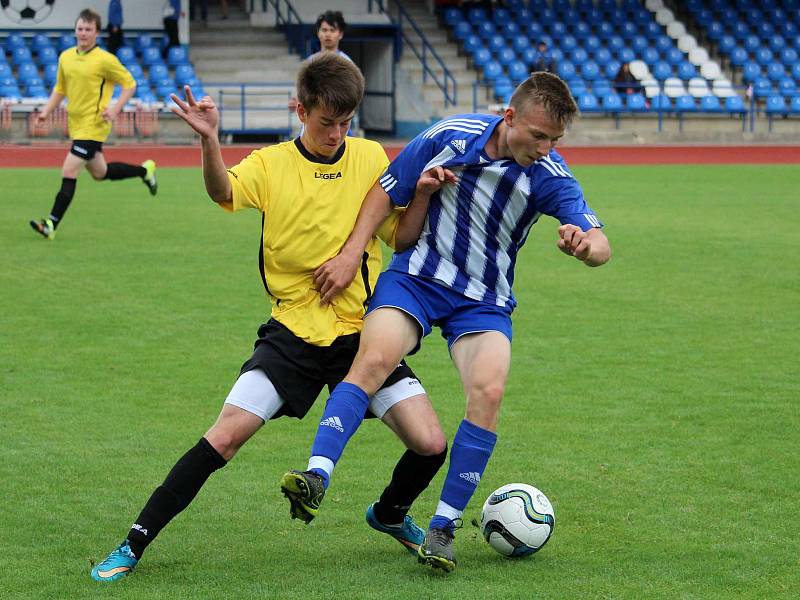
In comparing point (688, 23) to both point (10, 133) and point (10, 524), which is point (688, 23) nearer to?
point (10, 133)

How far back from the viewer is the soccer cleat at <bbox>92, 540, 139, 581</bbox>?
13.3 ft

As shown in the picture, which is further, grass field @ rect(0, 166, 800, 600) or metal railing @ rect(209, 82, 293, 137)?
metal railing @ rect(209, 82, 293, 137)

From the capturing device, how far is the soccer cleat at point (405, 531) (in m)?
4.47

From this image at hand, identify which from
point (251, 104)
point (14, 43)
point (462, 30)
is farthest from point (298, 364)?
point (462, 30)

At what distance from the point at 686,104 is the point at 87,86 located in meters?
20.4

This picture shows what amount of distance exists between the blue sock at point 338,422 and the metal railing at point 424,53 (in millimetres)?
23576

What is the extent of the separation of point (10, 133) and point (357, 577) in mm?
22359

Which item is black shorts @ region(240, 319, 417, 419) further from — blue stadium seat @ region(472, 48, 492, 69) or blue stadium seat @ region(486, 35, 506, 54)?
blue stadium seat @ region(486, 35, 506, 54)

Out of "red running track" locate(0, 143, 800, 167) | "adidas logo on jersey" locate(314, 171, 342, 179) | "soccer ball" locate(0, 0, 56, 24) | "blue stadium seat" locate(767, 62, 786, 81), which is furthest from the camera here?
"blue stadium seat" locate(767, 62, 786, 81)

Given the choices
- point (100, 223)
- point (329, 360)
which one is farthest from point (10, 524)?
point (100, 223)

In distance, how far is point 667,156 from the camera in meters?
25.2

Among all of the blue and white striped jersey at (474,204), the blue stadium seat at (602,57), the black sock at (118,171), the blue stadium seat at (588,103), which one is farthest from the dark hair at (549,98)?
the blue stadium seat at (602,57)

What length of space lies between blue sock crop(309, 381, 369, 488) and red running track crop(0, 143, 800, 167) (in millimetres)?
17959

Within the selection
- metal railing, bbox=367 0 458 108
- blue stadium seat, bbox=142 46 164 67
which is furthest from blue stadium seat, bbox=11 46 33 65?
metal railing, bbox=367 0 458 108
